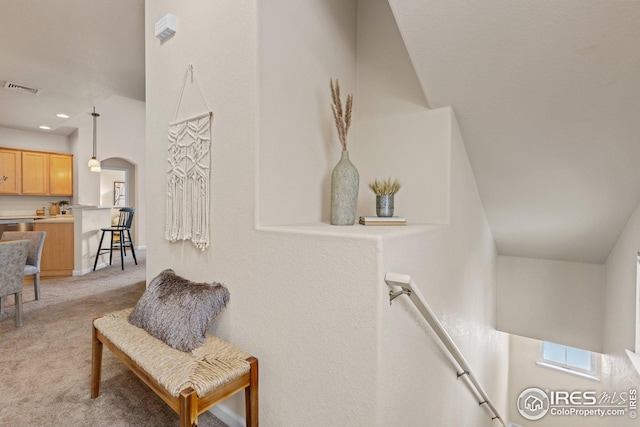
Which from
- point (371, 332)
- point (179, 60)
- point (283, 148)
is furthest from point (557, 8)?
point (179, 60)

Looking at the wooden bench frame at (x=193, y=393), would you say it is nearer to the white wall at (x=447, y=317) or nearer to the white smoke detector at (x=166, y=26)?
the white wall at (x=447, y=317)

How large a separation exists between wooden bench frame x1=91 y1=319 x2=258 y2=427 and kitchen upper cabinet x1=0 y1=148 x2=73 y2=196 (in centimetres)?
611

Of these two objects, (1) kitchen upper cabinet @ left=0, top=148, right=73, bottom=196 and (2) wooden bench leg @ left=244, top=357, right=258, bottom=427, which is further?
(1) kitchen upper cabinet @ left=0, top=148, right=73, bottom=196

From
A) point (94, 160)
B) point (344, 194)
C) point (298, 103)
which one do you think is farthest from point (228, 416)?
point (94, 160)

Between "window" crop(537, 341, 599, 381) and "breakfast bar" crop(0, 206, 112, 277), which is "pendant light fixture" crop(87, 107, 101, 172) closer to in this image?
"breakfast bar" crop(0, 206, 112, 277)

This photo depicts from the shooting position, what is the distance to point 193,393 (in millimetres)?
1270

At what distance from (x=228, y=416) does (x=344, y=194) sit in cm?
145

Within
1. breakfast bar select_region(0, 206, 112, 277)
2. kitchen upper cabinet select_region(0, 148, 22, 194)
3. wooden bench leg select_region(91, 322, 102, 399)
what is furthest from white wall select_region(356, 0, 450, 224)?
kitchen upper cabinet select_region(0, 148, 22, 194)

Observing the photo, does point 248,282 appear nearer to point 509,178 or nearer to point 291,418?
point 291,418

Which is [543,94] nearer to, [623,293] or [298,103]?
[298,103]

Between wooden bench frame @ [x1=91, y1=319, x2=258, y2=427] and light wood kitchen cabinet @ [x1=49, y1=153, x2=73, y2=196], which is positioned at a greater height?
light wood kitchen cabinet @ [x1=49, y1=153, x2=73, y2=196]

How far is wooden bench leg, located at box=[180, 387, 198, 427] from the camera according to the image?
125 cm

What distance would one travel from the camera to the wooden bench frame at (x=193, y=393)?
4.13 ft

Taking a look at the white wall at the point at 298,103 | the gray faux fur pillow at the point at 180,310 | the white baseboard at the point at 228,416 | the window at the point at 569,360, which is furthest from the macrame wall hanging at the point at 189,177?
the window at the point at 569,360
